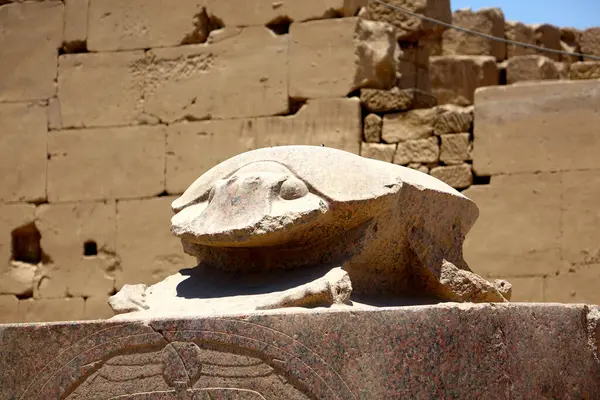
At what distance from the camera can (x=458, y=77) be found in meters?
9.01

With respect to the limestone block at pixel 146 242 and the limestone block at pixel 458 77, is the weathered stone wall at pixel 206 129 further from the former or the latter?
the limestone block at pixel 458 77

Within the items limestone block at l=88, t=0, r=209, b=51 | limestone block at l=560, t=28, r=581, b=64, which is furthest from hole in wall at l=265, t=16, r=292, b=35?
limestone block at l=560, t=28, r=581, b=64

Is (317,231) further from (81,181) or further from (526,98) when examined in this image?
(81,181)

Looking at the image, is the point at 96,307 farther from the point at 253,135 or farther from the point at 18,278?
the point at 253,135

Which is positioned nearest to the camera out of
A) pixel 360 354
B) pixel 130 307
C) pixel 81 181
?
pixel 360 354

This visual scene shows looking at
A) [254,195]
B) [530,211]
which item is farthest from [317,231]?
[530,211]

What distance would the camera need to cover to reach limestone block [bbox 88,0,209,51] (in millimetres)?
7859

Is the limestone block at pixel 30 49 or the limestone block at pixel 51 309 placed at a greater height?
the limestone block at pixel 30 49

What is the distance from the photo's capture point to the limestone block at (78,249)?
25.5 feet

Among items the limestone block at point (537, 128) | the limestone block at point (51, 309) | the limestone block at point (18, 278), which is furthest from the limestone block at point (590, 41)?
the limestone block at point (18, 278)

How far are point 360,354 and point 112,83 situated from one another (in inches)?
207

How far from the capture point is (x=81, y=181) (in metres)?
7.93

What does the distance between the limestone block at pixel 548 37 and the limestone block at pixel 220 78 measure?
3701mm

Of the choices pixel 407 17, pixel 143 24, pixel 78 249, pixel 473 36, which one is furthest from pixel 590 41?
pixel 78 249
